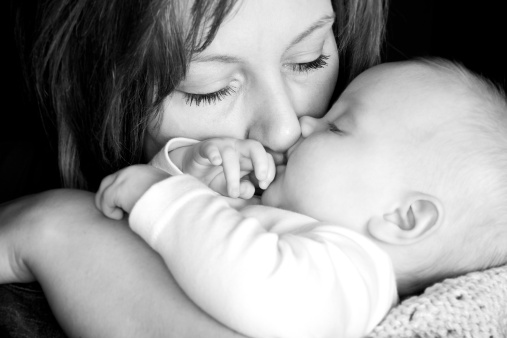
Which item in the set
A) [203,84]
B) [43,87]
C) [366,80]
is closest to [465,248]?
[366,80]

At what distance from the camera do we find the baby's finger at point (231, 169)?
1.17 metres

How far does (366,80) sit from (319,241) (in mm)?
457

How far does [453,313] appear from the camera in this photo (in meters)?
0.99

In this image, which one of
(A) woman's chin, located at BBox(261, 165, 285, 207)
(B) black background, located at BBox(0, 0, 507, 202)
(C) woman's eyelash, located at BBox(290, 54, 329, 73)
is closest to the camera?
(A) woman's chin, located at BBox(261, 165, 285, 207)

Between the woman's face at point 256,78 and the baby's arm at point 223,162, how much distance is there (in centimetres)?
6

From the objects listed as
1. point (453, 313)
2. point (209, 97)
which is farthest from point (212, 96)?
point (453, 313)

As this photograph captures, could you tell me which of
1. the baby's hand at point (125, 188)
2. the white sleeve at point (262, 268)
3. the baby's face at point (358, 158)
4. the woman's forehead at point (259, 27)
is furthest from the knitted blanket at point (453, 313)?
the woman's forehead at point (259, 27)

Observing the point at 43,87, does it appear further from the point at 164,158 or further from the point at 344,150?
the point at 344,150

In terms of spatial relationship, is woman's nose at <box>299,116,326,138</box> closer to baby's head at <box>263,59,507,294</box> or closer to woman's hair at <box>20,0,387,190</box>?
baby's head at <box>263,59,507,294</box>

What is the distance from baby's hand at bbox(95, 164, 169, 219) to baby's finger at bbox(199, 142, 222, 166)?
102 millimetres

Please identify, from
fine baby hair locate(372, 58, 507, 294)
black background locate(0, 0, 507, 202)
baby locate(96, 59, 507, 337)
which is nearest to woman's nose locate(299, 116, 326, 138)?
baby locate(96, 59, 507, 337)

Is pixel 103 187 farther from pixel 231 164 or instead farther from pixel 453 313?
pixel 453 313

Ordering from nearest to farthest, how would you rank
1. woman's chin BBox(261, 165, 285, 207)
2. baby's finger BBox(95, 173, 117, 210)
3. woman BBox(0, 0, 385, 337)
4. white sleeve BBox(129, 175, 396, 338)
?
white sleeve BBox(129, 175, 396, 338) → woman BBox(0, 0, 385, 337) → baby's finger BBox(95, 173, 117, 210) → woman's chin BBox(261, 165, 285, 207)

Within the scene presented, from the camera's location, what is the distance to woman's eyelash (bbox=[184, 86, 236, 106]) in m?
1.32
